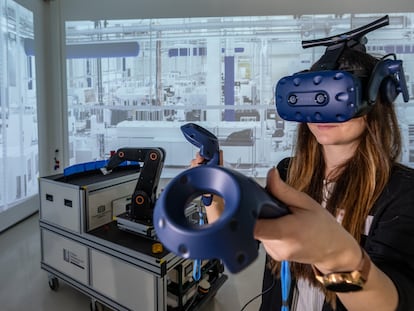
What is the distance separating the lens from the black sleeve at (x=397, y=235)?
542 mm

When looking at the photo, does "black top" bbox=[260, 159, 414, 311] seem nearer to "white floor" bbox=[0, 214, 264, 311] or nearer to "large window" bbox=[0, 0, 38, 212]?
"white floor" bbox=[0, 214, 264, 311]

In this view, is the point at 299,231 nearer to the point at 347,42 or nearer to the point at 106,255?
the point at 347,42

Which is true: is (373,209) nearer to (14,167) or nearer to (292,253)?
(292,253)

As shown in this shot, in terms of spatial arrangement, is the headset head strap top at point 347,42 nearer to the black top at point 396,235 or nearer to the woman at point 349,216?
the woman at point 349,216

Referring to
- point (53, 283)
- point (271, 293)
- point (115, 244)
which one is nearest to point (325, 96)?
point (271, 293)

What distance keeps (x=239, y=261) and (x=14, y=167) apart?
4.07 m

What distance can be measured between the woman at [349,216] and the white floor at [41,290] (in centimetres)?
121

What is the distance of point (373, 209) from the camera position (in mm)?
734

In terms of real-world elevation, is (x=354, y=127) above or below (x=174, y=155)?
above

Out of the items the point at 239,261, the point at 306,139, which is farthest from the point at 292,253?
the point at 306,139

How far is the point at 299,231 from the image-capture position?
0.34 m

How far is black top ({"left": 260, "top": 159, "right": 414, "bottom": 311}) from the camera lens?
544 mm

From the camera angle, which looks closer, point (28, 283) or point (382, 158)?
point (382, 158)

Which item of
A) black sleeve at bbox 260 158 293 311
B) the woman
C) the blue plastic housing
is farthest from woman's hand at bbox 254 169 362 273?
black sleeve at bbox 260 158 293 311
